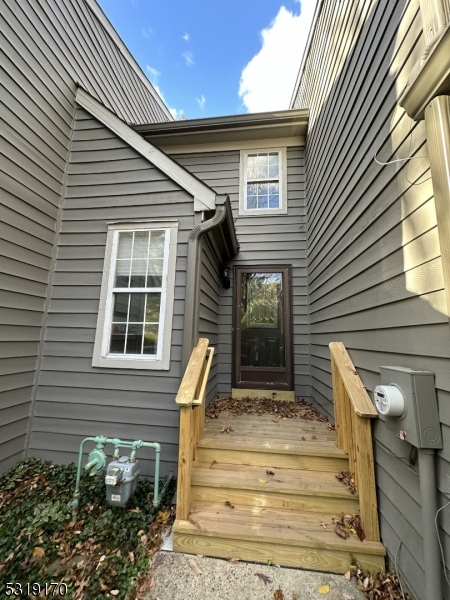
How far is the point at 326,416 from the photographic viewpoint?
11.3 ft

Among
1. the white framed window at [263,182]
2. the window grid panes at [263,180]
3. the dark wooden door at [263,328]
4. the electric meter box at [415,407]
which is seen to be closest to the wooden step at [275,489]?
the electric meter box at [415,407]

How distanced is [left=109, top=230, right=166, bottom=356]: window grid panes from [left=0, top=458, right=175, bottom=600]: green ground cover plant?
146cm

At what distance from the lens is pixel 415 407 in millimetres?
1447

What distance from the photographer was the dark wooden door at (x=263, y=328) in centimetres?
450

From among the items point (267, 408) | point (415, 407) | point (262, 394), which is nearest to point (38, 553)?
point (267, 408)

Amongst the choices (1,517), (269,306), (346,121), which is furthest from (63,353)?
(346,121)

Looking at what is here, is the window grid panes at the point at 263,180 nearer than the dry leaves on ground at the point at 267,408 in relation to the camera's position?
No

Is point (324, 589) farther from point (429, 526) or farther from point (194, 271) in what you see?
point (194, 271)

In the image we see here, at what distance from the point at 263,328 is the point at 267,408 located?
1338 millimetres

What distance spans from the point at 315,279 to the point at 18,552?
14.3 feet

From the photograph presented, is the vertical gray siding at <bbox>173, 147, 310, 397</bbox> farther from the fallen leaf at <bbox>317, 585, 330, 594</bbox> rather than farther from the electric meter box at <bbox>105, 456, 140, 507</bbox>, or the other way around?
the fallen leaf at <bbox>317, 585, 330, 594</bbox>

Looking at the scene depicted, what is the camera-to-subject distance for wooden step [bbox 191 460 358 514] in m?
2.17

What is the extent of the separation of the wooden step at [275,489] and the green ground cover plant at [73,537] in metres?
0.51

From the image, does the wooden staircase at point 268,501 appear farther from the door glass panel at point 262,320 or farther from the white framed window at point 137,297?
the door glass panel at point 262,320
